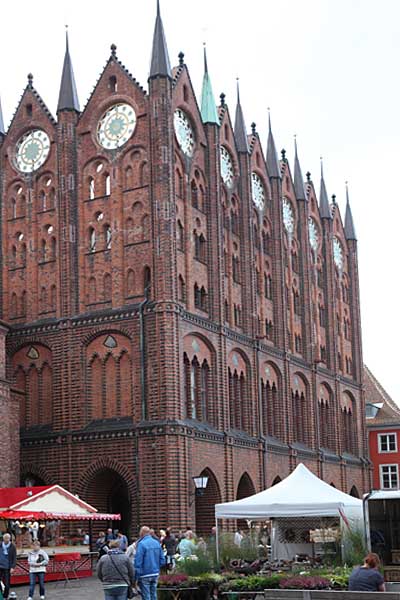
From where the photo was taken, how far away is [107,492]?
146 feet

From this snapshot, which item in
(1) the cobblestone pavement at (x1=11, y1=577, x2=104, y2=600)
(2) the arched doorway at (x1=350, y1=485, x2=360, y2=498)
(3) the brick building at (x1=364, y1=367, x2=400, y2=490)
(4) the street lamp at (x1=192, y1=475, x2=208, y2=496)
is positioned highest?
(3) the brick building at (x1=364, y1=367, x2=400, y2=490)

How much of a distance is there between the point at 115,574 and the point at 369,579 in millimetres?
4665

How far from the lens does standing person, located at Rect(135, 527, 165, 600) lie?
20.8 m

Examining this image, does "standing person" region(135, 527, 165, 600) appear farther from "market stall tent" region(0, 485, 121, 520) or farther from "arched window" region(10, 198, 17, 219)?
"arched window" region(10, 198, 17, 219)

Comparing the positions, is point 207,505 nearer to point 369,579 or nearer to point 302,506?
point 302,506

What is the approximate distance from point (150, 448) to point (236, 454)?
6.34 metres

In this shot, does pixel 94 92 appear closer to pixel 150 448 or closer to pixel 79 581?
pixel 150 448

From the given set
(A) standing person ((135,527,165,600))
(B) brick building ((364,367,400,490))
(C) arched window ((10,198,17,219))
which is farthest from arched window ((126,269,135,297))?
(B) brick building ((364,367,400,490))

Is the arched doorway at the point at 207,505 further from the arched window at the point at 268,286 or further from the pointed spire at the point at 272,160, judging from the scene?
the pointed spire at the point at 272,160

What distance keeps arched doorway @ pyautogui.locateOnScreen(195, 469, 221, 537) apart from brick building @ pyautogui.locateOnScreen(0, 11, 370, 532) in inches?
2.8

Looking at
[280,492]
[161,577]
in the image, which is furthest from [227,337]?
[161,577]

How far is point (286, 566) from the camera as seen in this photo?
86.9 ft

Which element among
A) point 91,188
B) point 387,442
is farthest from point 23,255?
point 387,442

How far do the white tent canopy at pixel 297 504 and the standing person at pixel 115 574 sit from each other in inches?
387
